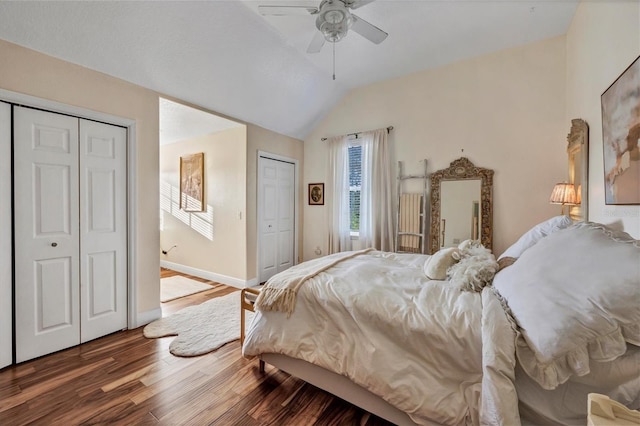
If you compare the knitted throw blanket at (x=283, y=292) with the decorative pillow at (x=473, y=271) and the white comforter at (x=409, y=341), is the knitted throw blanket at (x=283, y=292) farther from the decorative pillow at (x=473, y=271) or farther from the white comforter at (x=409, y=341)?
the decorative pillow at (x=473, y=271)

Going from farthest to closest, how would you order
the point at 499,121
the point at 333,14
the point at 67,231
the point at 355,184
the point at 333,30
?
1. the point at 355,184
2. the point at 499,121
3. the point at 67,231
4. the point at 333,30
5. the point at 333,14

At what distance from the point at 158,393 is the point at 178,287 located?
2.47 metres

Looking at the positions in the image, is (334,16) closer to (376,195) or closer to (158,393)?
(376,195)

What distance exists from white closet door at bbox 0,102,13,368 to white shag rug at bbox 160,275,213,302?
1.49m

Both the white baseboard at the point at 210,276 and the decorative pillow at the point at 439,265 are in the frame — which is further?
the white baseboard at the point at 210,276

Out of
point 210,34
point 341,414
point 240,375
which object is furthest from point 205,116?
point 341,414

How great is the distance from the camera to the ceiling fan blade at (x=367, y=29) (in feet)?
7.03

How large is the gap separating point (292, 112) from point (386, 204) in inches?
81.4

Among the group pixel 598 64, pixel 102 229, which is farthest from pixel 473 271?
pixel 102 229

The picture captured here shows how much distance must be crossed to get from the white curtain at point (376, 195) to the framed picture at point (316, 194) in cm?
83

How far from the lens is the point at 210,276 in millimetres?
4398

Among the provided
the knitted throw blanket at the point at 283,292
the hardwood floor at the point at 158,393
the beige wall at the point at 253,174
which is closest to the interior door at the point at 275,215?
the beige wall at the point at 253,174

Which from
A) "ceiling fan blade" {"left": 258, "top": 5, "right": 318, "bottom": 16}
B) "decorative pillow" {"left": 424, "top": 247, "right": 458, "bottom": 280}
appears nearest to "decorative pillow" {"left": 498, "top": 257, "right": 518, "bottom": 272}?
"decorative pillow" {"left": 424, "top": 247, "right": 458, "bottom": 280}

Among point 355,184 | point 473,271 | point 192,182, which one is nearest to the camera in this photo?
point 473,271
